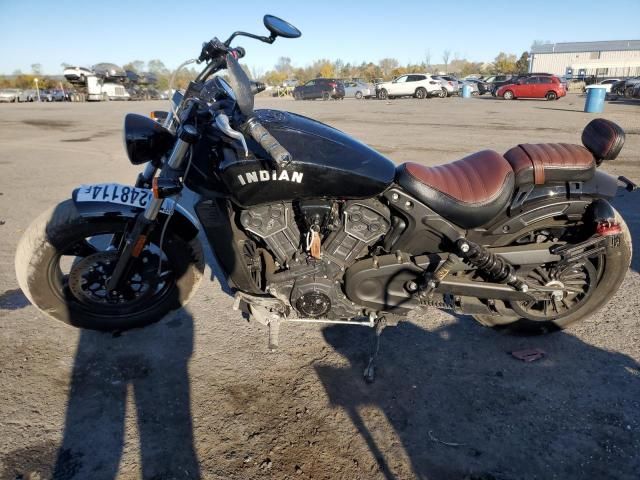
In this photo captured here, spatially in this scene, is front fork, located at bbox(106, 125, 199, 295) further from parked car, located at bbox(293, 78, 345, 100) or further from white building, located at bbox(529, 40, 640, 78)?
white building, located at bbox(529, 40, 640, 78)

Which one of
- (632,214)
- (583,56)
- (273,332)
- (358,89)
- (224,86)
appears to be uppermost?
(583,56)

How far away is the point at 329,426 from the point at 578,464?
1221 mm

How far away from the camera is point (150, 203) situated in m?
2.71

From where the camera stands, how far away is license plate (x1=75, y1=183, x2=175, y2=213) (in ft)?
9.36

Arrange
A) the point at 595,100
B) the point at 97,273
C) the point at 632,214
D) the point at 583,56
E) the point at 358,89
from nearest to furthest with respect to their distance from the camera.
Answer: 1. the point at 97,273
2. the point at 632,214
3. the point at 595,100
4. the point at 358,89
5. the point at 583,56

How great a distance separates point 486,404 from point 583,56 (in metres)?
104

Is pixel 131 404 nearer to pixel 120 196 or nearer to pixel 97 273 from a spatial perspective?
pixel 97 273

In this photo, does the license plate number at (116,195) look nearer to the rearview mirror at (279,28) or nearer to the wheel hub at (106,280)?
the wheel hub at (106,280)

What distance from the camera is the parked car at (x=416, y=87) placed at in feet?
101

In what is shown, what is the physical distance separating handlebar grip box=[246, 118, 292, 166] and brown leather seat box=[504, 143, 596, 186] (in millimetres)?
1451

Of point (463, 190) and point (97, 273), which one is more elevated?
point (463, 190)

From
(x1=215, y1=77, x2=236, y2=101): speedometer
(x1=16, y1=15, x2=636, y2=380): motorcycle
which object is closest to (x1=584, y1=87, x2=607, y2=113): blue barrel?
(x1=16, y1=15, x2=636, y2=380): motorcycle

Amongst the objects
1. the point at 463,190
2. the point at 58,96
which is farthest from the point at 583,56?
the point at 463,190

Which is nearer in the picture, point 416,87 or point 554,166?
point 554,166
